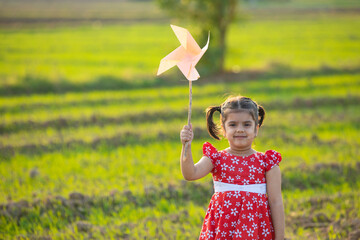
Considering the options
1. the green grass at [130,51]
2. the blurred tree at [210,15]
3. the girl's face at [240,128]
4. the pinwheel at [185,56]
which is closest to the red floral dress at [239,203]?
Result: the girl's face at [240,128]

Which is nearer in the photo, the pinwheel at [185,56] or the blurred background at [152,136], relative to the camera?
the pinwheel at [185,56]

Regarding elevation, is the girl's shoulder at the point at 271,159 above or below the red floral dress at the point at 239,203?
above

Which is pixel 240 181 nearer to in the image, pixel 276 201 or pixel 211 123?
pixel 276 201

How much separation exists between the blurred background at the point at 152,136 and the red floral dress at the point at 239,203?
0.58 m

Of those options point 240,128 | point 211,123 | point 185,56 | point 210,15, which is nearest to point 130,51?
point 210,15

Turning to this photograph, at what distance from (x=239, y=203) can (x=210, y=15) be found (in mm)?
15401

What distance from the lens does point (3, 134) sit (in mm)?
9203

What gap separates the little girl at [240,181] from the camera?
9.96 ft

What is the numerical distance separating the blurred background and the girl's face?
1.22ft

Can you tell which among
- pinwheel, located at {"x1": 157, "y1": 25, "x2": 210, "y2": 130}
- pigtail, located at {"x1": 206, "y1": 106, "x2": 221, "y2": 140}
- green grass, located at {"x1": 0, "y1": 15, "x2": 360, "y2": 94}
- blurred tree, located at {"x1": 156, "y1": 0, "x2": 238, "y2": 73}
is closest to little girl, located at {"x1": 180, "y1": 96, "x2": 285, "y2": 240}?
pigtail, located at {"x1": 206, "y1": 106, "x2": 221, "y2": 140}

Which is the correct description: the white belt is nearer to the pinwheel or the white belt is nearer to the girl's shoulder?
the girl's shoulder

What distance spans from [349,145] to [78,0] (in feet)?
300

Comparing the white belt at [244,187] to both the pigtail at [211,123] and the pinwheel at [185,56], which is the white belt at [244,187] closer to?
the pigtail at [211,123]

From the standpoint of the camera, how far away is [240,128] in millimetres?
3135
